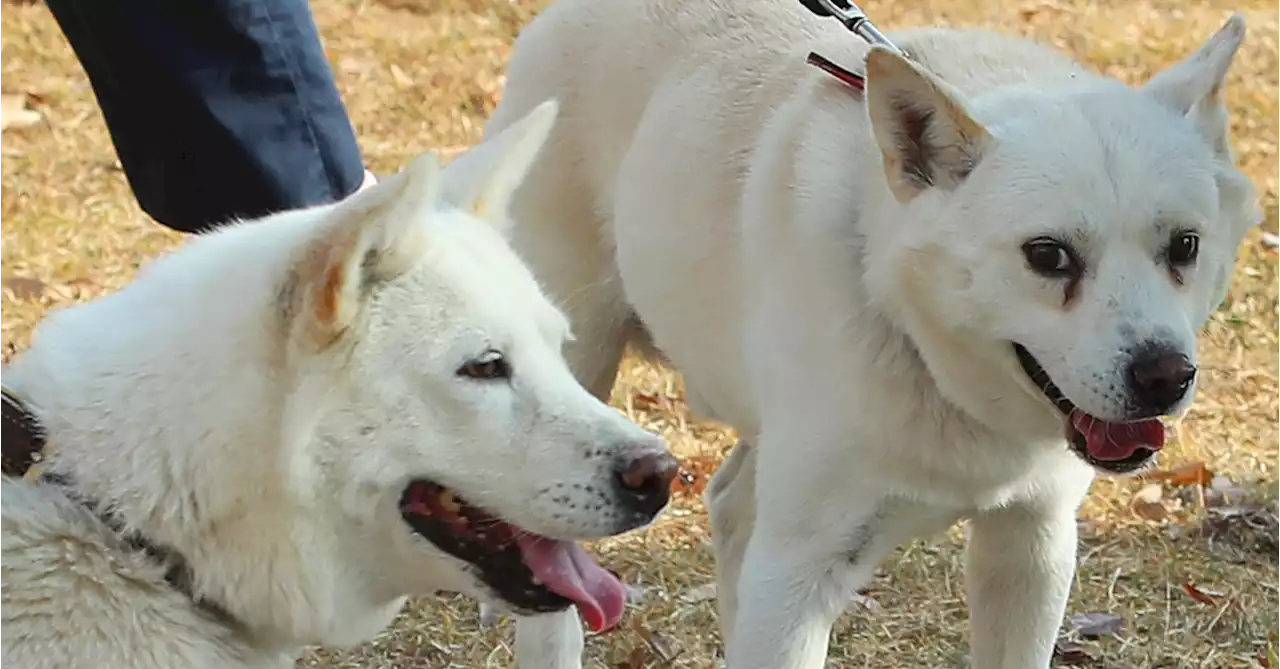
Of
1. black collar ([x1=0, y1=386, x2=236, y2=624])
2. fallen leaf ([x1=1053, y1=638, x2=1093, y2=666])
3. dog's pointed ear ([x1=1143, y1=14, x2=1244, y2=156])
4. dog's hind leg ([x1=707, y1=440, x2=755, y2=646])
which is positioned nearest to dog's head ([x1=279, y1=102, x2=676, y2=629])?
black collar ([x1=0, y1=386, x2=236, y2=624])

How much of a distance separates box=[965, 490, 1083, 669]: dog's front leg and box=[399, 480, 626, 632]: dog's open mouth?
82 cm

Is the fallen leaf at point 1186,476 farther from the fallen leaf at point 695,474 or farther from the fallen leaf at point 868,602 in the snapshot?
the fallen leaf at point 695,474

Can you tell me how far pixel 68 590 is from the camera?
6.34 ft

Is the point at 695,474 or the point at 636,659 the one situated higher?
the point at 636,659

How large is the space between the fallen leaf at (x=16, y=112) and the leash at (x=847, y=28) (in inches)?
156

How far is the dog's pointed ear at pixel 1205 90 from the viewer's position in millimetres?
2494

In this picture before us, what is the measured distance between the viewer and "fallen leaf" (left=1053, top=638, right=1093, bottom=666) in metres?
3.42

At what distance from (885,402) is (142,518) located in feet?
3.78

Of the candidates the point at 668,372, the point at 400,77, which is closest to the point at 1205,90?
the point at 668,372

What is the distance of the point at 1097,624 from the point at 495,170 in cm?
191

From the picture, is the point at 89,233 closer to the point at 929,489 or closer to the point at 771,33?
the point at 771,33

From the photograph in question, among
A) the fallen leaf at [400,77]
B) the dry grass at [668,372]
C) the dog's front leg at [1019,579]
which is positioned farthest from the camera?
the fallen leaf at [400,77]

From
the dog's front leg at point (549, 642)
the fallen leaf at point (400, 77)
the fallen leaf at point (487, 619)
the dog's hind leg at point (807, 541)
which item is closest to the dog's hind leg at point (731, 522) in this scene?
the dog's front leg at point (549, 642)

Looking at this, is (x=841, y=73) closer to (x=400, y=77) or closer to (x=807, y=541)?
(x=807, y=541)
